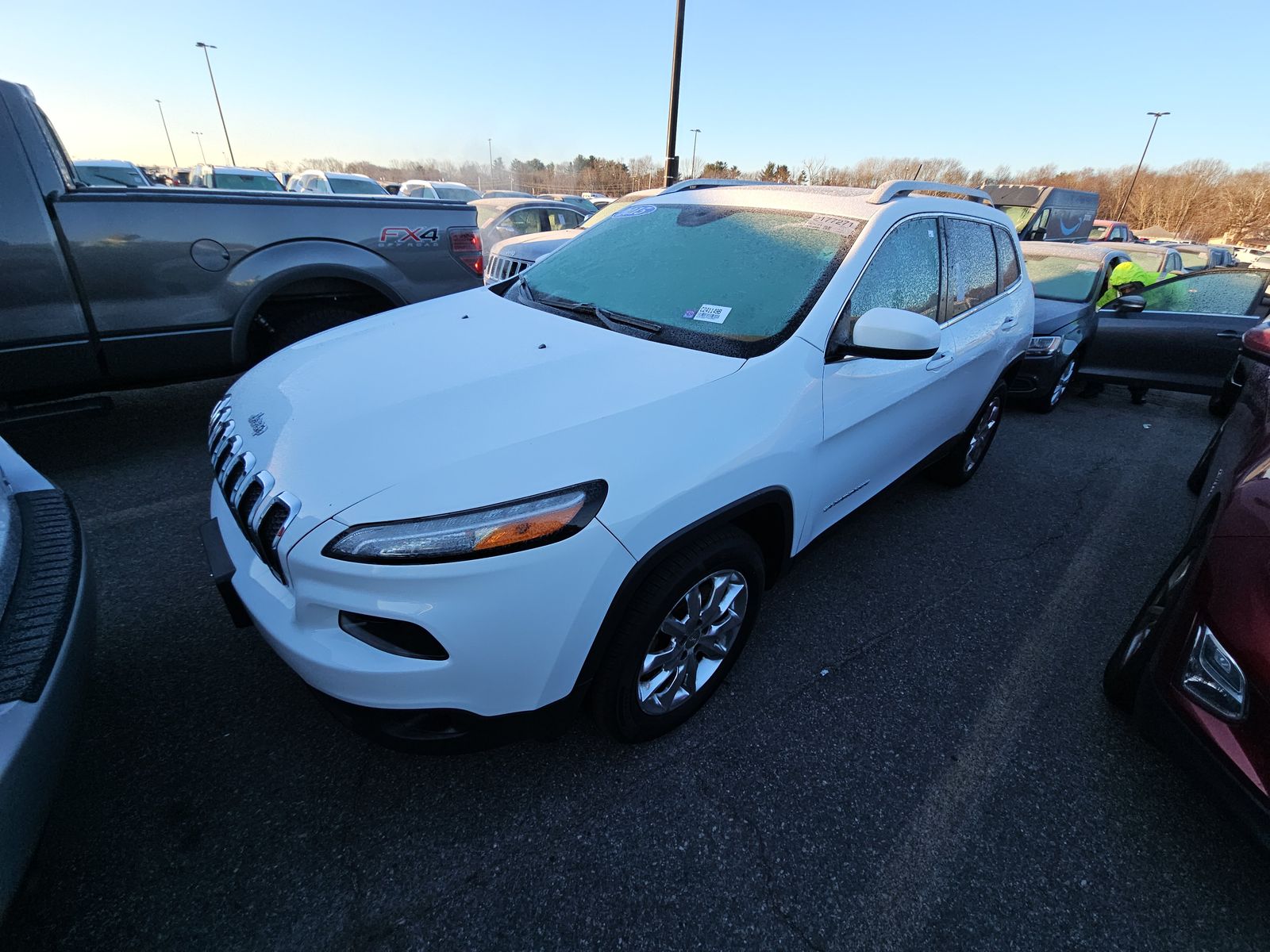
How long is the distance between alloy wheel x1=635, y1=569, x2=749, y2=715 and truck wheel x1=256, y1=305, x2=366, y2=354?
3.35 meters

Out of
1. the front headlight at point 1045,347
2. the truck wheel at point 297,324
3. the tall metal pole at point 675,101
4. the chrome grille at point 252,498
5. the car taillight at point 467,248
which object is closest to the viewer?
the chrome grille at point 252,498

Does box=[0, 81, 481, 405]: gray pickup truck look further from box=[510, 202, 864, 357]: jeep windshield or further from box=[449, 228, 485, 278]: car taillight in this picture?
box=[510, 202, 864, 357]: jeep windshield

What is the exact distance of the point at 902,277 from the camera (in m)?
2.58

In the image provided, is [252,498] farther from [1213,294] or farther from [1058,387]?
[1213,294]

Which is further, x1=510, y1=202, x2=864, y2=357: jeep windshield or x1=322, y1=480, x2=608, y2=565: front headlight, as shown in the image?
x1=510, y1=202, x2=864, y2=357: jeep windshield

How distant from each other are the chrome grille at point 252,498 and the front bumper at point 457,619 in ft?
0.31

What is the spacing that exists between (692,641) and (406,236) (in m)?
3.74

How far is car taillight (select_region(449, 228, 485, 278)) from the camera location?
457 cm

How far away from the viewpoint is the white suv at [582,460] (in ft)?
4.74

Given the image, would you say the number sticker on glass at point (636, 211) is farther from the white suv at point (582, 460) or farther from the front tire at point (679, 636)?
the front tire at point (679, 636)

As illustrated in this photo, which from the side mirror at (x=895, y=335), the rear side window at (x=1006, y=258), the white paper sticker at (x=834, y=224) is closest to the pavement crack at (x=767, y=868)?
the side mirror at (x=895, y=335)

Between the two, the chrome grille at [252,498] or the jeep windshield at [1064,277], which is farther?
the jeep windshield at [1064,277]

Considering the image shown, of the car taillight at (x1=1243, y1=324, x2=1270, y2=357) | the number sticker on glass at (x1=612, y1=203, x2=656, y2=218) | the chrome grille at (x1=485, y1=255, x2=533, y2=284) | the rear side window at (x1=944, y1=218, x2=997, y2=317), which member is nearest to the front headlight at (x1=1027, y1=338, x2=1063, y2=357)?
the rear side window at (x1=944, y1=218, x2=997, y2=317)

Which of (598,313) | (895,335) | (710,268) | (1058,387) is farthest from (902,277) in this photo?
(1058,387)
